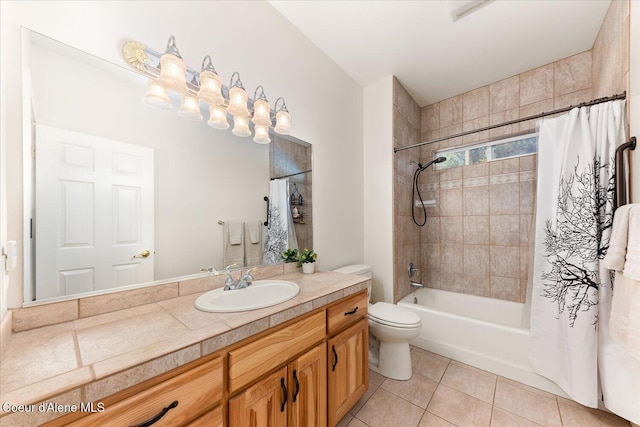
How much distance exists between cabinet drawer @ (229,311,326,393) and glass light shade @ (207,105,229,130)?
3.65 ft

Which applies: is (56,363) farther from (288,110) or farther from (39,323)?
(288,110)

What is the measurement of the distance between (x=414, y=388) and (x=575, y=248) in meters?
1.42

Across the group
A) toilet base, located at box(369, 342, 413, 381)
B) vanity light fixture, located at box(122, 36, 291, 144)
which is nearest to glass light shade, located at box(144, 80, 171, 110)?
vanity light fixture, located at box(122, 36, 291, 144)

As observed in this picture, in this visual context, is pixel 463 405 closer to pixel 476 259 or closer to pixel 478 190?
pixel 476 259

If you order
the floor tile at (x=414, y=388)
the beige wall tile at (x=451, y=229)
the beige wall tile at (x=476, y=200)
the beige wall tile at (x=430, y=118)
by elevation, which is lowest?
the floor tile at (x=414, y=388)

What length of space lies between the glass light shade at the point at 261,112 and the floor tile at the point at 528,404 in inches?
92.8

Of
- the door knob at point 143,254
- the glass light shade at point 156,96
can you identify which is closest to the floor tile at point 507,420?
the door knob at point 143,254

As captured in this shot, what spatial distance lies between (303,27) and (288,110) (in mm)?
A: 684

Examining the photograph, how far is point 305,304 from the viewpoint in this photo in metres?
1.05

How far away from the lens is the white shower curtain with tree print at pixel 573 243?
4.62 feet

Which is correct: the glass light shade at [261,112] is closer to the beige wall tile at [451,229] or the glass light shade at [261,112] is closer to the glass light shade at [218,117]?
the glass light shade at [218,117]

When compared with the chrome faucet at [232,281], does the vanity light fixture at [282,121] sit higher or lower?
higher

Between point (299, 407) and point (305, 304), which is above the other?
point (305, 304)

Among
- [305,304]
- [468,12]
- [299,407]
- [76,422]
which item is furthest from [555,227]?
[76,422]
